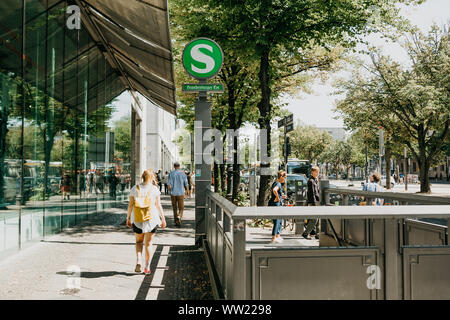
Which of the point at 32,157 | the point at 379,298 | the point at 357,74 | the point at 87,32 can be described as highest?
the point at 357,74

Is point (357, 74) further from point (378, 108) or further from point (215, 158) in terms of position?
point (215, 158)

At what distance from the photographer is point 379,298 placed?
3.45 metres

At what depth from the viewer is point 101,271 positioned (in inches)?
244

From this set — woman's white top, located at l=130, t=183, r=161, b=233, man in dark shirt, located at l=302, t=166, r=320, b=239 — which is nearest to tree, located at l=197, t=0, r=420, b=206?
man in dark shirt, located at l=302, t=166, r=320, b=239

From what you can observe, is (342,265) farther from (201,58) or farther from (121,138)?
(121,138)

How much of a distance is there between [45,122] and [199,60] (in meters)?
3.70

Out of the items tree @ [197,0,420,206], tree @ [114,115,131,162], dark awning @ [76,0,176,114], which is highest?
tree @ [197,0,420,206]

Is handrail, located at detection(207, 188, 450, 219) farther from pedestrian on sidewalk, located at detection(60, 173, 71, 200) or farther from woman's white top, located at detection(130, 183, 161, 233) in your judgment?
pedestrian on sidewalk, located at detection(60, 173, 71, 200)

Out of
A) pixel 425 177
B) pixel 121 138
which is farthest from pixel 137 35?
pixel 425 177

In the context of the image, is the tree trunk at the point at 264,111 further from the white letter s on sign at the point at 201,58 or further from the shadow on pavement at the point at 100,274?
the shadow on pavement at the point at 100,274

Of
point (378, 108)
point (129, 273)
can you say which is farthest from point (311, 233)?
point (378, 108)

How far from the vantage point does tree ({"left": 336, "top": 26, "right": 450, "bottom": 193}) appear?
26531 mm
